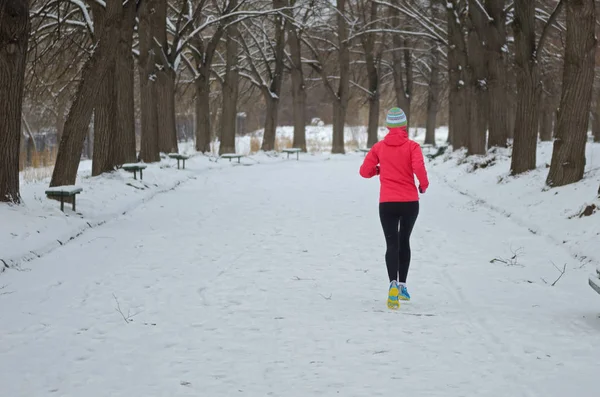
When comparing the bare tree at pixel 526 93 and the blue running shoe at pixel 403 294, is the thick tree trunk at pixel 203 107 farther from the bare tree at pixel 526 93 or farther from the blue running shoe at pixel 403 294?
the blue running shoe at pixel 403 294

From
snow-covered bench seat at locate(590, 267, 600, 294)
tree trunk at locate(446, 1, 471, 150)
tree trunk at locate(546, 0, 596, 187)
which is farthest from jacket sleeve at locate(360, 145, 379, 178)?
tree trunk at locate(446, 1, 471, 150)

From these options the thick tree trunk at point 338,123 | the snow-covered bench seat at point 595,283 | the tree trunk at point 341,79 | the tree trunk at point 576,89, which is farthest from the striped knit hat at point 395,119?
the thick tree trunk at point 338,123

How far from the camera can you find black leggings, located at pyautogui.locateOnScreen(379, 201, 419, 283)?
654 centimetres

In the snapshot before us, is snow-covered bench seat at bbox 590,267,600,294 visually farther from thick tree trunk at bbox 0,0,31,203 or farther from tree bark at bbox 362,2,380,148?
tree bark at bbox 362,2,380,148

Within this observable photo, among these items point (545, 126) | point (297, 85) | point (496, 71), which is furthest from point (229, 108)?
point (545, 126)

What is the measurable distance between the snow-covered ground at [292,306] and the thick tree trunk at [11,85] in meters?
0.61

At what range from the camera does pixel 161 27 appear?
76.8 feet

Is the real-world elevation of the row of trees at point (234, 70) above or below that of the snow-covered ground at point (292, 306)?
above

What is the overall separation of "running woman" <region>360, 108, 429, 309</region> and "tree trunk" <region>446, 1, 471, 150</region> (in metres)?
18.3

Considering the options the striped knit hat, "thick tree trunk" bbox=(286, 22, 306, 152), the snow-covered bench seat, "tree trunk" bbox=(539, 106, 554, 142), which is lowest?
the snow-covered bench seat

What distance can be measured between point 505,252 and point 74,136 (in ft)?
26.3

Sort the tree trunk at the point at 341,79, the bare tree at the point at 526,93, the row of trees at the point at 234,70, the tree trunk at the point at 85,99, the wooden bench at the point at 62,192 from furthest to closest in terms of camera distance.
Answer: the tree trunk at the point at 341,79 < the bare tree at the point at 526,93 < the tree trunk at the point at 85,99 < the row of trees at the point at 234,70 < the wooden bench at the point at 62,192

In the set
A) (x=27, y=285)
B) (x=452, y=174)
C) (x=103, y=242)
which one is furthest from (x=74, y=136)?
(x=452, y=174)

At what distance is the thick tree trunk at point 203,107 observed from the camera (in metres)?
29.0
